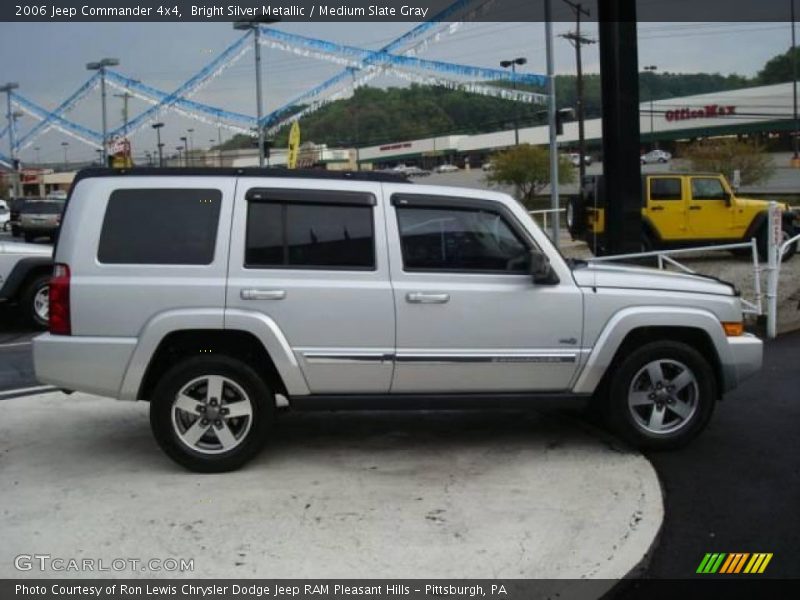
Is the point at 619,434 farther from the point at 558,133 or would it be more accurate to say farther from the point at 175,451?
the point at 558,133

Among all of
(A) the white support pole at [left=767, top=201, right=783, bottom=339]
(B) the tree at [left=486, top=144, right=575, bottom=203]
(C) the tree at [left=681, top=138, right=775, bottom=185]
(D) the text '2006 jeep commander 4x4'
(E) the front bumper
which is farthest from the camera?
(C) the tree at [left=681, top=138, right=775, bottom=185]

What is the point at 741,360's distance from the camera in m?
5.54

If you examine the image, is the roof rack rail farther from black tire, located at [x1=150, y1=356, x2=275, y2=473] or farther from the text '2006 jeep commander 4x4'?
black tire, located at [x1=150, y1=356, x2=275, y2=473]

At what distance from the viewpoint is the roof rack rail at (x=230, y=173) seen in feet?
16.9

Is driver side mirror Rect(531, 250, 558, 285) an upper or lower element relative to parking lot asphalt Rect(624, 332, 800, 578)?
upper

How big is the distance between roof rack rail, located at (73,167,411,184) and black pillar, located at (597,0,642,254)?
18.4ft

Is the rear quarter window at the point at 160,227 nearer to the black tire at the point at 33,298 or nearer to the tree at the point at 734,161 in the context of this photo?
the black tire at the point at 33,298

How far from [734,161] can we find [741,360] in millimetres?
47497

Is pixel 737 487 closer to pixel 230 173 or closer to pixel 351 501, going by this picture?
pixel 351 501

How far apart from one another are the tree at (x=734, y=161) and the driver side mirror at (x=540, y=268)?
1834 inches

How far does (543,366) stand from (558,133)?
63.8 ft

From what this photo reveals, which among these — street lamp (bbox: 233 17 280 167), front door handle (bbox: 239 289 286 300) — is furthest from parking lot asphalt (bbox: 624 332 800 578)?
street lamp (bbox: 233 17 280 167)

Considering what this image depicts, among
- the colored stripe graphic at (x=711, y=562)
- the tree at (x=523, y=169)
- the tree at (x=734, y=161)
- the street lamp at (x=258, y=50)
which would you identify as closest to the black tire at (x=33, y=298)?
the colored stripe graphic at (x=711, y=562)

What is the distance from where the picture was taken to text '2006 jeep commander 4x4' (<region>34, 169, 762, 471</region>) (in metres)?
4.98
